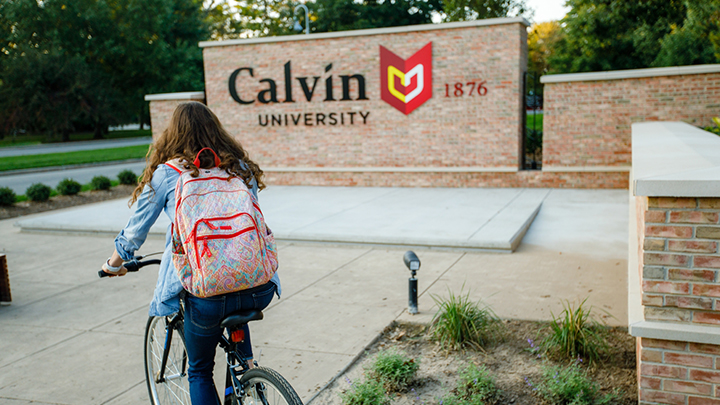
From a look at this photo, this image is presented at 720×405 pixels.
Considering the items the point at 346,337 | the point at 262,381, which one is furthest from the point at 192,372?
the point at 346,337

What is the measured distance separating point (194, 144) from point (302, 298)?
3451 mm

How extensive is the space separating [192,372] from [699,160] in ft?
11.5

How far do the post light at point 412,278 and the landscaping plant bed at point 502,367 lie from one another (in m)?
0.47

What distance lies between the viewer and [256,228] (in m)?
2.51

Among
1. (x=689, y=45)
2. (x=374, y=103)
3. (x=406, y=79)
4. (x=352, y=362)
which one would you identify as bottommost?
(x=352, y=362)

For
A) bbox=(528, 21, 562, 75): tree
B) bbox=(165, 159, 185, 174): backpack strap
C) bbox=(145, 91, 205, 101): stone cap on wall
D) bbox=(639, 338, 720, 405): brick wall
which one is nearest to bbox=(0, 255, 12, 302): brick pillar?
bbox=(165, 159, 185, 174): backpack strap

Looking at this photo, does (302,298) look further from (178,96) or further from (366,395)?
(178,96)

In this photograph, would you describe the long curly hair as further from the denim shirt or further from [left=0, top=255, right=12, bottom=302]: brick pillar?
[left=0, top=255, right=12, bottom=302]: brick pillar

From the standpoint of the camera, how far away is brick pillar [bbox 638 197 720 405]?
10.1ft

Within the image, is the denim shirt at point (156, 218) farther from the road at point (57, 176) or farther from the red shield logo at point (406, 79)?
the road at point (57, 176)

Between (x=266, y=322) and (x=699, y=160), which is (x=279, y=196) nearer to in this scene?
(x=266, y=322)

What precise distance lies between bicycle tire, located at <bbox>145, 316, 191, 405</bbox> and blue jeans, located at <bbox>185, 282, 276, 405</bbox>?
0.51 m

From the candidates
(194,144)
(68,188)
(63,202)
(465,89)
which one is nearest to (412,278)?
(194,144)

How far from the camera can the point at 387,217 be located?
383 inches
